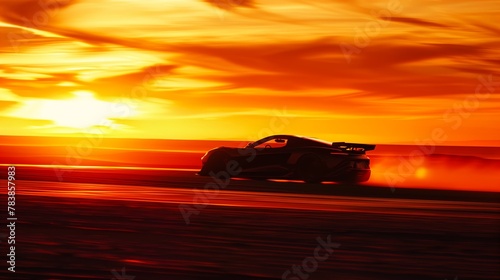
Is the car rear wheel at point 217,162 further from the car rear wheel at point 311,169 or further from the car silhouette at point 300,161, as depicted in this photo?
the car rear wheel at point 311,169

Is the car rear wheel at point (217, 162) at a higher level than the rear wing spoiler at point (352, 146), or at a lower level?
lower

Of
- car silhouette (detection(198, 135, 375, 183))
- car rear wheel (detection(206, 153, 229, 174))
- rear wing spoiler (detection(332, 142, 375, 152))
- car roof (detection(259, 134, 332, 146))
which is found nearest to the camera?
rear wing spoiler (detection(332, 142, 375, 152))

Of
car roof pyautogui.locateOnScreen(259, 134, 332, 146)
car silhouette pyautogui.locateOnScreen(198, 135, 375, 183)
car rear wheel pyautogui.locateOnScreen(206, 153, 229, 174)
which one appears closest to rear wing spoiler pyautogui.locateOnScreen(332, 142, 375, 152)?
car silhouette pyautogui.locateOnScreen(198, 135, 375, 183)

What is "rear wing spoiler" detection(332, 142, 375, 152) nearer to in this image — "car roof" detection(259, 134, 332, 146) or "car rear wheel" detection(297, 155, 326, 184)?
"car roof" detection(259, 134, 332, 146)

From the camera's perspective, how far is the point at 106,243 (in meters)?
8.62

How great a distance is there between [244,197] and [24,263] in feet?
25.0

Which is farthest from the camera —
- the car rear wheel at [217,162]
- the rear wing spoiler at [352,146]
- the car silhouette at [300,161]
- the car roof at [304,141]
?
the car rear wheel at [217,162]

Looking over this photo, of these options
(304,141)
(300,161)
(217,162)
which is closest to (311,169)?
(300,161)

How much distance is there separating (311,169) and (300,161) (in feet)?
1.07

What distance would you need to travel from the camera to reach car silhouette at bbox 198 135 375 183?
1912 cm

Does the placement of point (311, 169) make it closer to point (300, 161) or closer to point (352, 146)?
point (300, 161)

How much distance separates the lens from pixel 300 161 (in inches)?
766

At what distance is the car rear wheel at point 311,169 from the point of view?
1920cm

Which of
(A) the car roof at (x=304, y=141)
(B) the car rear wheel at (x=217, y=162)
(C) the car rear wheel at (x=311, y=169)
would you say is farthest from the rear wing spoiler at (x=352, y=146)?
(B) the car rear wheel at (x=217, y=162)
